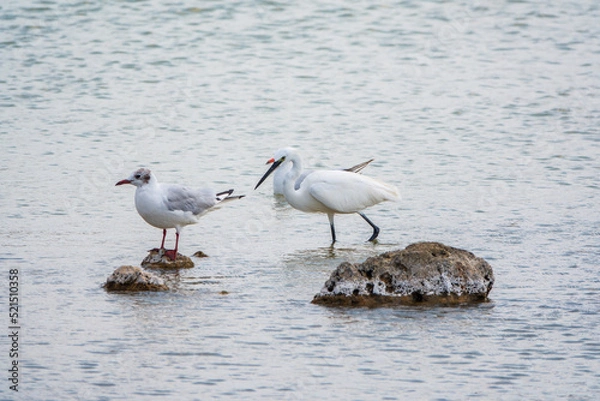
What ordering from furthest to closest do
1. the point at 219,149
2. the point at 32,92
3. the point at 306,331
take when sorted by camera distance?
the point at 32,92, the point at 219,149, the point at 306,331

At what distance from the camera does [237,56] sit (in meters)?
19.7

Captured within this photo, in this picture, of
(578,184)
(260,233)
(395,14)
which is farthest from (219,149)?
(395,14)

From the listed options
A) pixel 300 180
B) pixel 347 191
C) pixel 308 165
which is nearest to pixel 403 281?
pixel 347 191

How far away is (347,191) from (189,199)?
190 centimetres

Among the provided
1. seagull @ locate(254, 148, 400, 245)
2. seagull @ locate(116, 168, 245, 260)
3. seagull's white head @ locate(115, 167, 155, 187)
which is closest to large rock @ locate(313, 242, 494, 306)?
seagull @ locate(116, 168, 245, 260)

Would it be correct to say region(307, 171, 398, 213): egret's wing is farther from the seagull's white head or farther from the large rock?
the large rock

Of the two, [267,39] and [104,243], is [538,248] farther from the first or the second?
[267,39]

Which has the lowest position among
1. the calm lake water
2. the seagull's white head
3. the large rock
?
the calm lake water

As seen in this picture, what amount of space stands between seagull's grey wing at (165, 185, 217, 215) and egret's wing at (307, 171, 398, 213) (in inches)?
49.3

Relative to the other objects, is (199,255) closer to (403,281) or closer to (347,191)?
(347,191)

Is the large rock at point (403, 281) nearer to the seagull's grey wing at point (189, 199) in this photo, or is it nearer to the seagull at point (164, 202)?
the seagull at point (164, 202)

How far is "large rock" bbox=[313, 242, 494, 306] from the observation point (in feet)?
26.2

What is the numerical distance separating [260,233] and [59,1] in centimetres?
1322

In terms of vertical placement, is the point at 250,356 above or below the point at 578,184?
above
